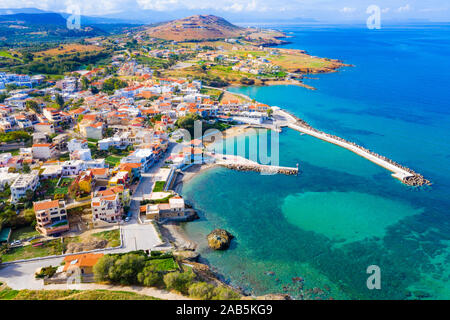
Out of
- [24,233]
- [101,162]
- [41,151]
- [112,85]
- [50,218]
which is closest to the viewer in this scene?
[24,233]

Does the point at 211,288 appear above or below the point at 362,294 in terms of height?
above

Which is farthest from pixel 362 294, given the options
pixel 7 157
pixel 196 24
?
pixel 196 24

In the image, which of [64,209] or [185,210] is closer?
[64,209]

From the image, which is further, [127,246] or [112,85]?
[112,85]

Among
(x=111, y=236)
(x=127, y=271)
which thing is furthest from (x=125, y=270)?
(x=111, y=236)

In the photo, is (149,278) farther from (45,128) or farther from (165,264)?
(45,128)

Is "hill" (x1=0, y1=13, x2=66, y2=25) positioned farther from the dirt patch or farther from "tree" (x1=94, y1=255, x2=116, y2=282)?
"tree" (x1=94, y1=255, x2=116, y2=282)

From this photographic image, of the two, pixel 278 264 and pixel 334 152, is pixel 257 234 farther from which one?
pixel 334 152

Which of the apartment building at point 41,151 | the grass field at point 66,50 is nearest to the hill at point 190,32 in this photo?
the grass field at point 66,50
